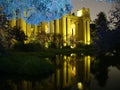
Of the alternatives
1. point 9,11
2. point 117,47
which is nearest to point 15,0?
point 9,11

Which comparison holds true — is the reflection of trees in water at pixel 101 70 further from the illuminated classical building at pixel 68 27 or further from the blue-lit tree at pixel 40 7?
the illuminated classical building at pixel 68 27

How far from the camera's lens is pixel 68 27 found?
312ft

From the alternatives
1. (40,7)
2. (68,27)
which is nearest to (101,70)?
(40,7)

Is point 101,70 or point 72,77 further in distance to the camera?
point 101,70

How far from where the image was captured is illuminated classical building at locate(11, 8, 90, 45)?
252 feet

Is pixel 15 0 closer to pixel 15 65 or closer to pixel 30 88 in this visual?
pixel 30 88

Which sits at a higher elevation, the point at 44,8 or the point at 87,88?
the point at 44,8

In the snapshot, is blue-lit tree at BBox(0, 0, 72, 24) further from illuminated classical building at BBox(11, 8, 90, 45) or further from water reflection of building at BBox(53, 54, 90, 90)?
illuminated classical building at BBox(11, 8, 90, 45)

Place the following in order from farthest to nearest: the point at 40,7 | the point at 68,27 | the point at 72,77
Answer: the point at 68,27 → the point at 72,77 → the point at 40,7

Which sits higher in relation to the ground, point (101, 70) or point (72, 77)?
point (101, 70)

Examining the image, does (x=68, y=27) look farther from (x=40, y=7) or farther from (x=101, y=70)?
(x=40, y=7)

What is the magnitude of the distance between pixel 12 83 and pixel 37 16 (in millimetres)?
5461

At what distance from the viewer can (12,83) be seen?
1747 centimetres

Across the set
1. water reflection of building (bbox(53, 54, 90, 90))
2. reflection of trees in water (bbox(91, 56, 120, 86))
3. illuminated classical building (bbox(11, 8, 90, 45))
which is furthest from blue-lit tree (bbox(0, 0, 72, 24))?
illuminated classical building (bbox(11, 8, 90, 45))
